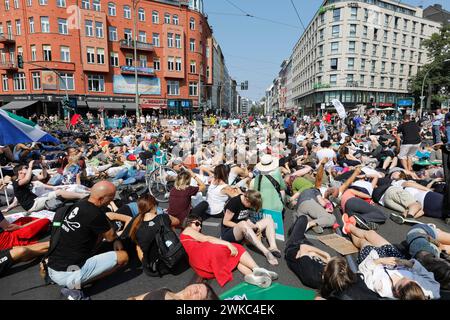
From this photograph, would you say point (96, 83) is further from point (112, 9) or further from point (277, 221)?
point (277, 221)

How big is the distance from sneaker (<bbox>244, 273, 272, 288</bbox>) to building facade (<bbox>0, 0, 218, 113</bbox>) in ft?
112

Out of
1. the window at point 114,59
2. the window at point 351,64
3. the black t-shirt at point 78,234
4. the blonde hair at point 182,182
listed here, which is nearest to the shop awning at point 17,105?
the window at point 114,59

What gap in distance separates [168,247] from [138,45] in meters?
41.4

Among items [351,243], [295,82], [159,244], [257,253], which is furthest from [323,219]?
[295,82]

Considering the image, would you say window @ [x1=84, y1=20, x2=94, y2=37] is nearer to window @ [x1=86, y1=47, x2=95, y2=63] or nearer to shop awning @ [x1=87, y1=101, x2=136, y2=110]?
window @ [x1=86, y1=47, x2=95, y2=63]

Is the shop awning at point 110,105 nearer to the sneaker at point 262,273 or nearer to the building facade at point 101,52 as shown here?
the building facade at point 101,52

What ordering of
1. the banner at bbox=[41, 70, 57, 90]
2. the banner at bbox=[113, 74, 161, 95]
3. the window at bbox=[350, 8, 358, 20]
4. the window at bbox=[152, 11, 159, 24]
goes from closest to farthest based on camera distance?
the banner at bbox=[41, 70, 57, 90] < the banner at bbox=[113, 74, 161, 95] < the window at bbox=[152, 11, 159, 24] < the window at bbox=[350, 8, 358, 20]

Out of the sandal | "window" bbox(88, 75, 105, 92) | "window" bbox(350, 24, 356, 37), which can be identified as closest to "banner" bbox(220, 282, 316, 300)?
the sandal

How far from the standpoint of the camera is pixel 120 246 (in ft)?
11.9

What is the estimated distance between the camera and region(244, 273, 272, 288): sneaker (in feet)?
10.8

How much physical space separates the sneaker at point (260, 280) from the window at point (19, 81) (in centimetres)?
4167
